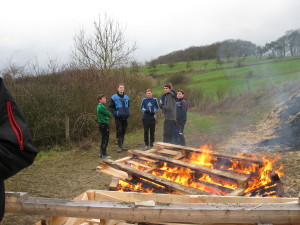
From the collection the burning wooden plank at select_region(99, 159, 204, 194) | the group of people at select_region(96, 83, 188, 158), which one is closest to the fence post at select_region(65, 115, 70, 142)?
the group of people at select_region(96, 83, 188, 158)

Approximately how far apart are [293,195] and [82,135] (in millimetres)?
7671

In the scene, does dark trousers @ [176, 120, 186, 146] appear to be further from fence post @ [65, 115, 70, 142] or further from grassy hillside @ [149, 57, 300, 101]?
grassy hillside @ [149, 57, 300, 101]

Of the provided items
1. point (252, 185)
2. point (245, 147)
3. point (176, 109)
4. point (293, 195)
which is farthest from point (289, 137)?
point (252, 185)

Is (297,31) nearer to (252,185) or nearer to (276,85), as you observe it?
(276,85)

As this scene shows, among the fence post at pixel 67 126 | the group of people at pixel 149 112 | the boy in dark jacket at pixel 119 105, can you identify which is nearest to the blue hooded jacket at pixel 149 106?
the group of people at pixel 149 112

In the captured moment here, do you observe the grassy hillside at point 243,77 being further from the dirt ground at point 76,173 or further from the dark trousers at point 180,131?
the dirt ground at point 76,173

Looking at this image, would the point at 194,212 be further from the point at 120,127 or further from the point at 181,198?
the point at 120,127

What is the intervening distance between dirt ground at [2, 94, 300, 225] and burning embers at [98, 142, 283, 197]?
2.09 ft

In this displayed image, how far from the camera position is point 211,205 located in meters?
2.06

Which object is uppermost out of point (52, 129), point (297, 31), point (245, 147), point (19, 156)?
point (297, 31)

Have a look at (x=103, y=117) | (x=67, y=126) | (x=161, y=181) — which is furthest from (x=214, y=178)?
(x=67, y=126)

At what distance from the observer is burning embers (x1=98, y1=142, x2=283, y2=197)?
382cm

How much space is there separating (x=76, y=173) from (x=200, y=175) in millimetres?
3547

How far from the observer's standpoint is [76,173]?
655cm
